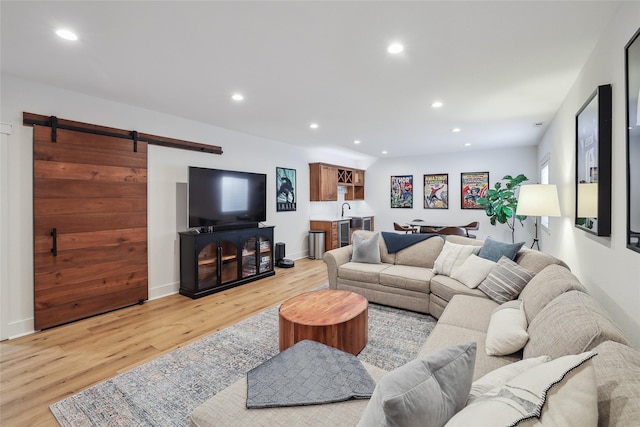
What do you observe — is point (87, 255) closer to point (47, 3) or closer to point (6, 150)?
point (6, 150)

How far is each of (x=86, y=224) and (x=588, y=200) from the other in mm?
4762

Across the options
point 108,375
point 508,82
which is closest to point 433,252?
point 508,82

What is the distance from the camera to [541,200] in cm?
288

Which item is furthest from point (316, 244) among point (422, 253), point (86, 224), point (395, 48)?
point (395, 48)

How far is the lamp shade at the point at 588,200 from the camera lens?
79.4 inches

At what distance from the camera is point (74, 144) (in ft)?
10.6

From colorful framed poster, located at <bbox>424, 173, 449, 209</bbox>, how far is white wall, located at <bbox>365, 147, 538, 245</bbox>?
9cm

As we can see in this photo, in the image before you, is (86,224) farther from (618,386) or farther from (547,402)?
(618,386)

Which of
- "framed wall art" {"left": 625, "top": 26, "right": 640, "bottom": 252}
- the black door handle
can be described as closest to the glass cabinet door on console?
the black door handle

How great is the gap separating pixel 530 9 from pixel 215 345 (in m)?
3.48

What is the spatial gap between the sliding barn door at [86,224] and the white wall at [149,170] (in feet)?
0.34

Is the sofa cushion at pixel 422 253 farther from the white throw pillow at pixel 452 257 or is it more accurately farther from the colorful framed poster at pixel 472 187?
the colorful framed poster at pixel 472 187

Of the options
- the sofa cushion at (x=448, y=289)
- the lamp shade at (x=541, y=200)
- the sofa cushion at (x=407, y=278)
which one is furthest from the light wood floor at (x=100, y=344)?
the lamp shade at (x=541, y=200)

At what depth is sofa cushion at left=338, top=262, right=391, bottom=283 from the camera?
3629mm
